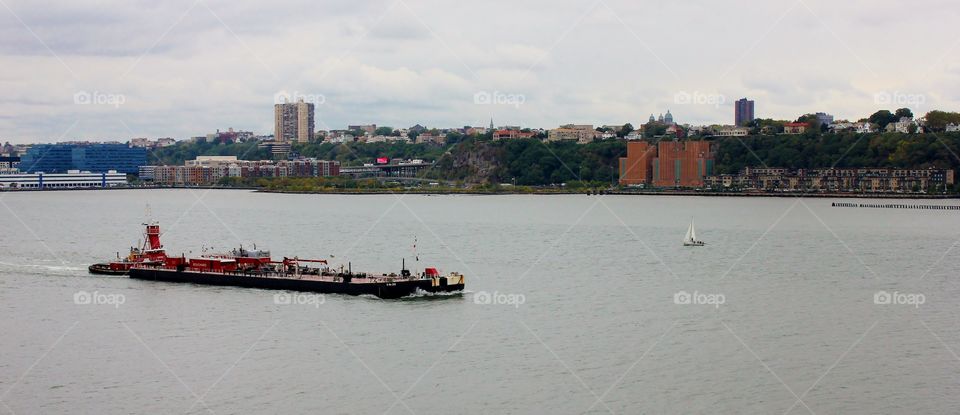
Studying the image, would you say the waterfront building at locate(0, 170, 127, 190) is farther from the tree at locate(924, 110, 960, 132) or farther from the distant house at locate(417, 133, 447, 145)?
the tree at locate(924, 110, 960, 132)

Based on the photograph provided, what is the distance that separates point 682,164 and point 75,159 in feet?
293

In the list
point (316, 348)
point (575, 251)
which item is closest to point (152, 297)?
point (316, 348)

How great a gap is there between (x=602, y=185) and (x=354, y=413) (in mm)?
109518

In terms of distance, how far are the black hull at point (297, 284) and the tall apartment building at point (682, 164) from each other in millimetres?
94237

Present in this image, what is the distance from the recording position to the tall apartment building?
124750 millimetres

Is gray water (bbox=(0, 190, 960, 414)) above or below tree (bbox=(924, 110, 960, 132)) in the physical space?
below

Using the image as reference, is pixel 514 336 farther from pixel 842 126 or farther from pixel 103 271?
pixel 842 126

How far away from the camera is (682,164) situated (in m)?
125

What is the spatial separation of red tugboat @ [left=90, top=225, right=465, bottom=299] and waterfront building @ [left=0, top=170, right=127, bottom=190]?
123 meters

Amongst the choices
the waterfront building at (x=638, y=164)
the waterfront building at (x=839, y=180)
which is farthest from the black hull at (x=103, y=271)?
the waterfront building at (x=638, y=164)

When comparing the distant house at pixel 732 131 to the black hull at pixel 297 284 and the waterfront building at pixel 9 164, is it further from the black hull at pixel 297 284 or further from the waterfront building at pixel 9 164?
the black hull at pixel 297 284

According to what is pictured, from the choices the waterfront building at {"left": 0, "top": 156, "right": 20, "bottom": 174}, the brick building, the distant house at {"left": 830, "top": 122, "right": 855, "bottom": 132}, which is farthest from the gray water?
the waterfront building at {"left": 0, "top": 156, "right": 20, "bottom": 174}

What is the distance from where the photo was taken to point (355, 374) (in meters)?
20.9

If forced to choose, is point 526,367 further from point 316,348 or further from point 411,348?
point 316,348
